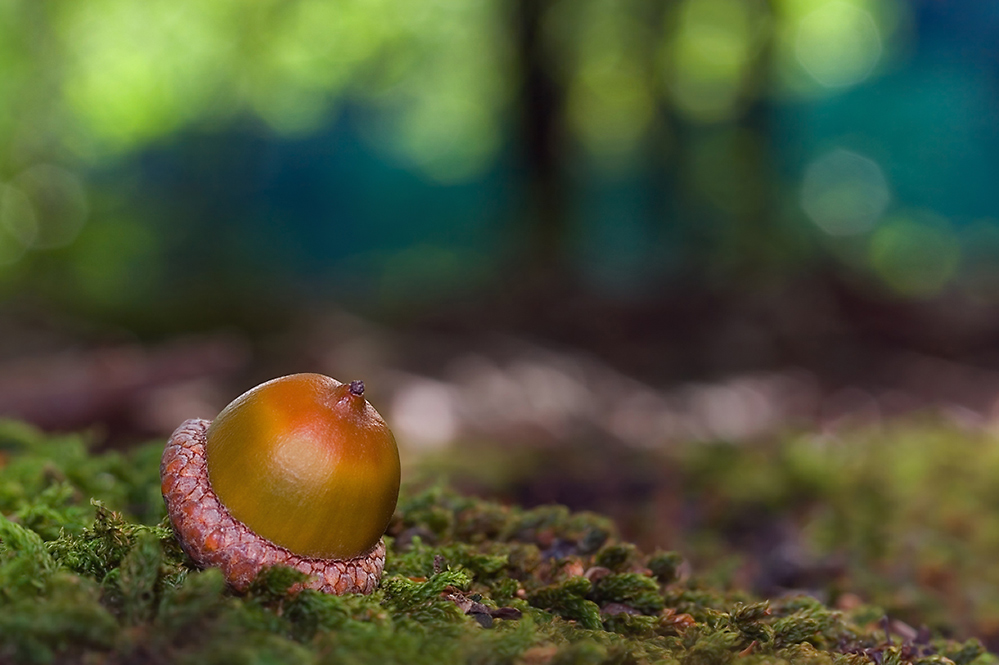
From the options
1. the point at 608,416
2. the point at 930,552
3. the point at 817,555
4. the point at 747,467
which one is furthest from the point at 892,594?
the point at 608,416

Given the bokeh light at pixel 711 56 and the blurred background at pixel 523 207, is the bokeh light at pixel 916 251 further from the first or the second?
the bokeh light at pixel 711 56

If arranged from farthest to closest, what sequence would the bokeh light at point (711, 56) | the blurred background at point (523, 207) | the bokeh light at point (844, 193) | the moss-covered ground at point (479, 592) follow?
the bokeh light at point (844, 193) → the bokeh light at point (711, 56) → the blurred background at point (523, 207) → the moss-covered ground at point (479, 592)

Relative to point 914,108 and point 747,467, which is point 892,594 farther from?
point 914,108

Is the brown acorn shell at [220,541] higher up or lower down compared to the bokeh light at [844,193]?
lower down

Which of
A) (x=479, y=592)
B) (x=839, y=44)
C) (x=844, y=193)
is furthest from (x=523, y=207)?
(x=479, y=592)

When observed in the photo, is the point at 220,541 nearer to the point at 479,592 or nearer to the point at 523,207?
the point at 479,592

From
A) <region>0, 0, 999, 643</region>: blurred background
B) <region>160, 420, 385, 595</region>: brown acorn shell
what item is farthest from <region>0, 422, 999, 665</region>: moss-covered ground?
<region>0, 0, 999, 643</region>: blurred background

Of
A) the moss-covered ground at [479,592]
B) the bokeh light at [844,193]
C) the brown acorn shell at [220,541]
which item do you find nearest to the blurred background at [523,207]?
the bokeh light at [844,193]
